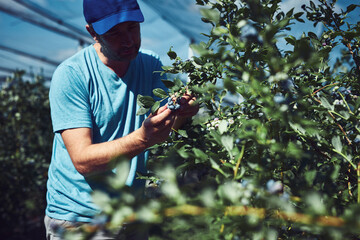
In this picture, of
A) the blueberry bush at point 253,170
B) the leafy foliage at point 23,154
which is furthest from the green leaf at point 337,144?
the leafy foliage at point 23,154

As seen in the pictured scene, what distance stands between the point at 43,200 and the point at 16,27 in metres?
3.99

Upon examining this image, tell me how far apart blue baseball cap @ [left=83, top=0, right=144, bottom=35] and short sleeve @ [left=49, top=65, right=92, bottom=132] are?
264mm

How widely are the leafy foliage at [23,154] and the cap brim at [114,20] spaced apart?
3.10 meters

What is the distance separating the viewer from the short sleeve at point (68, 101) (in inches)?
59.1

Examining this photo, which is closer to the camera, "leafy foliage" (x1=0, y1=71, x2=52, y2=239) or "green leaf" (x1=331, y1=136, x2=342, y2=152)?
"green leaf" (x1=331, y1=136, x2=342, y2=152)

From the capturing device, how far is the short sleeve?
150 centimetres

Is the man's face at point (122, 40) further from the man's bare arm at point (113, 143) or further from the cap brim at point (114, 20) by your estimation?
the man's bare arm at point (113, 143)

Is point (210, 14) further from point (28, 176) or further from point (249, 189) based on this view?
point (28, 176)

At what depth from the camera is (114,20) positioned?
5.17 feet

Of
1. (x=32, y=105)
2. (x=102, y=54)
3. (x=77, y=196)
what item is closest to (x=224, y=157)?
(x=77, y=196)

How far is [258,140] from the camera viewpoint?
62 centimetres

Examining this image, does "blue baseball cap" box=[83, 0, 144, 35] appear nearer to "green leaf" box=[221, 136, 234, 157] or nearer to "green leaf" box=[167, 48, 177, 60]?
"green leaf" box=[167, 48, 177, 60]

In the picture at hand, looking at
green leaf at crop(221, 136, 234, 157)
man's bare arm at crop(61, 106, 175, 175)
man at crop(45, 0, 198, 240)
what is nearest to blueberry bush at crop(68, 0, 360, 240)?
green leaf at crop(221, 136, 234, 157)

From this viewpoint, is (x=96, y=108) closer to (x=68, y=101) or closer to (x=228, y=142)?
(x=68, y=101)
